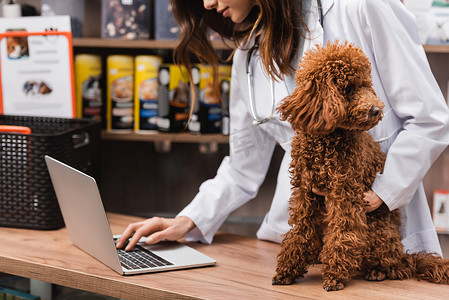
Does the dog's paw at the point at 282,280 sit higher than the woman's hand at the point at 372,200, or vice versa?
the woman's hand at the point at 372,200

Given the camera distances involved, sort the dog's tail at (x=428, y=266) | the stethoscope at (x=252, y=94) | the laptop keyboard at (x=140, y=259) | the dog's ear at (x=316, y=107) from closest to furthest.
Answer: the dog's ear at (x=316, y=107) < the dog's tail at (x=428, y=266) < the laptop keyboard at (x=140, y=259) < the stethoscope at (x=252, y=94)

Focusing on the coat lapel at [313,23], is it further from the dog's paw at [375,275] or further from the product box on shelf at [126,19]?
the product box on shelf at [126,19]

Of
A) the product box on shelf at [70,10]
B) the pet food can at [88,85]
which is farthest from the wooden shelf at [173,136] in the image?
the product box on shelf at [70,10]

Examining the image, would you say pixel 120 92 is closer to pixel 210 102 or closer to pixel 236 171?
pixel 210 102

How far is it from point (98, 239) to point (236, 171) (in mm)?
467

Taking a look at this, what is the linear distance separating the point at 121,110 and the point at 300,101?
1289 millimetres

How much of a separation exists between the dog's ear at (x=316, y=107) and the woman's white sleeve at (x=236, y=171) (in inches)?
21.8

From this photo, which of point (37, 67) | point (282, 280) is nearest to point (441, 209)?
point (282, 280)

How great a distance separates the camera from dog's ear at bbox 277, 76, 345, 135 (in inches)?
37.8

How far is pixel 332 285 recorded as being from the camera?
109 centimetres

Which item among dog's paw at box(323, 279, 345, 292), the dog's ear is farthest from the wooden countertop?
the dog's ear

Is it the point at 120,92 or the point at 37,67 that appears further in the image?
the point at 120,92

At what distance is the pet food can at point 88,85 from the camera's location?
6.97ft

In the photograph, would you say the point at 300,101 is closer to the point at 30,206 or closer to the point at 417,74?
the point at 417,74
